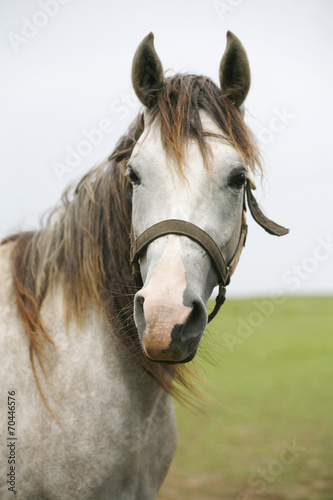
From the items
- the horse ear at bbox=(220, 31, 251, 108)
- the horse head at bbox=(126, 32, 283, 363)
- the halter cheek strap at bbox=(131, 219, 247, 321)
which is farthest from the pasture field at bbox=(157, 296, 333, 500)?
the horse ear at bbox=(220, 31, 251, 108)

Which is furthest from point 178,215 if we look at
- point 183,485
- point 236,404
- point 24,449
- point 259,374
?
point 259,374

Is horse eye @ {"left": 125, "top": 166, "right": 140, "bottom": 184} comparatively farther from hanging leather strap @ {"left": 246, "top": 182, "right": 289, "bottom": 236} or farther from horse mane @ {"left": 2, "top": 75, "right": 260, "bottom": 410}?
hanging leather strap @ {"left": 246, "top": 182, "right": 289, "bottom": 236}

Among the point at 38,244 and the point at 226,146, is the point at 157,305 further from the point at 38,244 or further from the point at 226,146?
the point at 38,244

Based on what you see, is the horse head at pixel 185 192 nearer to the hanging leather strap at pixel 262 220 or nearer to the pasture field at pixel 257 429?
the hanging leather strap at pixel 262 220

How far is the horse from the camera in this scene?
231cm

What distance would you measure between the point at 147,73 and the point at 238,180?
0.84 m

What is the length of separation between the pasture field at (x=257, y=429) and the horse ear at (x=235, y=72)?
1.33 meters

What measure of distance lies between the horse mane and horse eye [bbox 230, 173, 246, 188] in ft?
0.42

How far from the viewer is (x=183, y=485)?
25.2ft

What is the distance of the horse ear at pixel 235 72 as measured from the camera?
2.60 meters

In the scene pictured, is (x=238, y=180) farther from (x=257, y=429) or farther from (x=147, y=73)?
(x=257, y=429)

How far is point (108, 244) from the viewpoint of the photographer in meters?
2.80

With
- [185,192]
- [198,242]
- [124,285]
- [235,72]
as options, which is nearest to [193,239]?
[198,242]

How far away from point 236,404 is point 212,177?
453 inches
